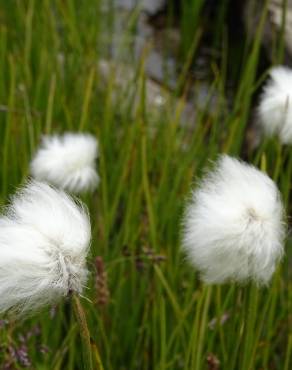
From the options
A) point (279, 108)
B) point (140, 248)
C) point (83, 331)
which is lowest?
point (140, 248)

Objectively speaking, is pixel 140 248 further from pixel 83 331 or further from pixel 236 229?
pixel 83 331

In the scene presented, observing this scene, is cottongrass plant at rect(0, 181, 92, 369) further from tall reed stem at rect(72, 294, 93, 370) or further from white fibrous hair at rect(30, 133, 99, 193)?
white fibrous hair at rect(30, 133, 99, 193)

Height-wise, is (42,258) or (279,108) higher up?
(279,108)

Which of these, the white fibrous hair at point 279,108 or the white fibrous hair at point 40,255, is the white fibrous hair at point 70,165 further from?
the white fibrous hair at point 40,255

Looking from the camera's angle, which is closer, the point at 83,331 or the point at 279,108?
the point at 83,331

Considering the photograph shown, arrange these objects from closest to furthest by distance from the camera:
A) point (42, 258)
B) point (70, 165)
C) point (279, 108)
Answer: point (42, 258) < point (279, 108) < point (70, 165)

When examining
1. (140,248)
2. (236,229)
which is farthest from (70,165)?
(236,229)

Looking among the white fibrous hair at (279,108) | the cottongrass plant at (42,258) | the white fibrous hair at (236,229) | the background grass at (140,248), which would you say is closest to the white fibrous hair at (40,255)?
the cottongrass plant at (42,258)
